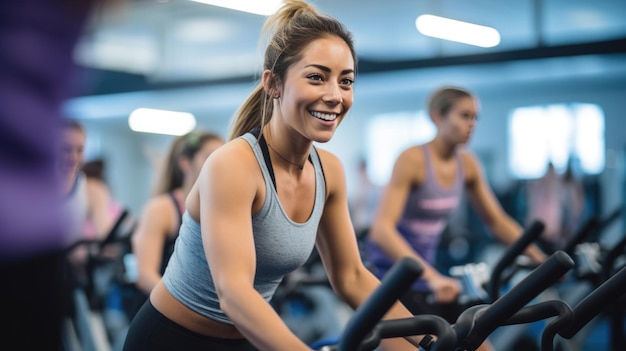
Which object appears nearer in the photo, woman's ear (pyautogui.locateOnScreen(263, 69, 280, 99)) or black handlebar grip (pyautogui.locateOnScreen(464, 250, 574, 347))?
black handlebar grip (pyautogui.locateOnScreen(464, 250, 574, 347))

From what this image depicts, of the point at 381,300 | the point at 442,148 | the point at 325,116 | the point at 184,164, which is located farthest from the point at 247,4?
the point at 381,300

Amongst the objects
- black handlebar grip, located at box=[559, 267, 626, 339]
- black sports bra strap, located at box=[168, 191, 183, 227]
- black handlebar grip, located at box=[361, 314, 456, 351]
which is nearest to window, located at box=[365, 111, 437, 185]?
black sports bra strap, located at box=[168, 191, 183, 227]

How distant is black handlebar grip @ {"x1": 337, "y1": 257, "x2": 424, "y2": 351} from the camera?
1025mm

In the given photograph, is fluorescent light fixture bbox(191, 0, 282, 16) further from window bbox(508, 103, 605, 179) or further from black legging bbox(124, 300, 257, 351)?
window bbox(508, 103, 605, 179)

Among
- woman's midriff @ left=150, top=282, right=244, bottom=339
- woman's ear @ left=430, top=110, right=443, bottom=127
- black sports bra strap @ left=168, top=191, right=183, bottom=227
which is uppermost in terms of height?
woman's ear @ left=430, top=110, right=443, bottom=127

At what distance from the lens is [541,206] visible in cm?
Answer: 658

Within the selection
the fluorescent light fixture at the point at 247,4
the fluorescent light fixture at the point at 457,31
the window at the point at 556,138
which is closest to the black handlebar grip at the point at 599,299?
the fluorescent light fixture at the point at 247,4

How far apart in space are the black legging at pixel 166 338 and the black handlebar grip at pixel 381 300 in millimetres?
497

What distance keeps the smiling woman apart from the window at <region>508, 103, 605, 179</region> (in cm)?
944

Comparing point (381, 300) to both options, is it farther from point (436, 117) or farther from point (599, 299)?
point (436, 117)

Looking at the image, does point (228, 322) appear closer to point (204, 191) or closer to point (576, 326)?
point (204, 191)

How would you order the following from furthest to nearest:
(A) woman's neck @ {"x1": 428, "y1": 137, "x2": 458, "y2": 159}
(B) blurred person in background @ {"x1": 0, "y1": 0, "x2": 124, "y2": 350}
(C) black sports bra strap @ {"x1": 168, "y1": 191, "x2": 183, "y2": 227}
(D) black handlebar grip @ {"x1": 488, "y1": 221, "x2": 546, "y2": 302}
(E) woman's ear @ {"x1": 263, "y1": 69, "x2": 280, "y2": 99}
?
(A) woman's neck @ {"x1": 428, "y1": 137, "x2": 458, "y2": 159}
(C) black sports bra strap @ {"x1": 168, "y1": 191, "x2": 183, "y2": 227}
(D) black handlebar grip @ {"x1": 488, "y1": 221, "x2": 546, "y2": 302}
(E) woman's ear @ {"x1": 263, "y1": 69, "x2": 280, "y2": 99}
(B) blurred person in background @ {"x1": 0, "y1": 0, "x2": 124, "y2": 350}

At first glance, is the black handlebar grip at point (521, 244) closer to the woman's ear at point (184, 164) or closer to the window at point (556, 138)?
the woman's ear at point (184, 164)

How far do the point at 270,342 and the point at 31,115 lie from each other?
591 mm
